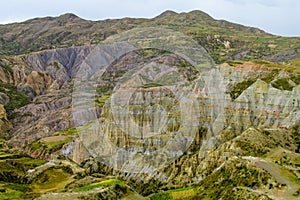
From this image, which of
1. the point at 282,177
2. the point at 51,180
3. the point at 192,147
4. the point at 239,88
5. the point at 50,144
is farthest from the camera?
the point at 50,144

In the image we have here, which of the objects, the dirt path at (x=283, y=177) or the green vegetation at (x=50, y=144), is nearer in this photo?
the dirt path at (x=283, y=177)

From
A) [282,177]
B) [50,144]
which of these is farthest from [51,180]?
[50,144]

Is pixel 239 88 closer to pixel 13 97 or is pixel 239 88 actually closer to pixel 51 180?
pixel 51 180

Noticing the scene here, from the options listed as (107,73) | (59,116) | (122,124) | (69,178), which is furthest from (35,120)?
(69,178)

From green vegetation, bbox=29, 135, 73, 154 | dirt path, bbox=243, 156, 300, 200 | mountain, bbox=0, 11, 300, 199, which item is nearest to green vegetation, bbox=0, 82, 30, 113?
green vegetation, bbox=29, 135, 73, 154

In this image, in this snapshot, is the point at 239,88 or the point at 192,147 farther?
the point at 239,88

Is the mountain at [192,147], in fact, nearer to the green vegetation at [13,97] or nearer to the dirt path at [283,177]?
the dirt path at [283,177]

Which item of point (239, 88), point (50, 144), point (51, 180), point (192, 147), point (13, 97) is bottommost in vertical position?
point (50, 144)

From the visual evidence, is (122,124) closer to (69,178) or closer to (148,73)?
(69,178)

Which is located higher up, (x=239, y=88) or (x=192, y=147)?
(x=239, y=88)

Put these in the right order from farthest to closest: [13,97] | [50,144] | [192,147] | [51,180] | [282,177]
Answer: [13,97]
[50,144]
[192,147]
[51,180]
[282,177]

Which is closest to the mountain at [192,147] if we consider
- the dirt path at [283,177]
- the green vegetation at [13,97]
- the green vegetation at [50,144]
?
the dirt path at [283,177]
